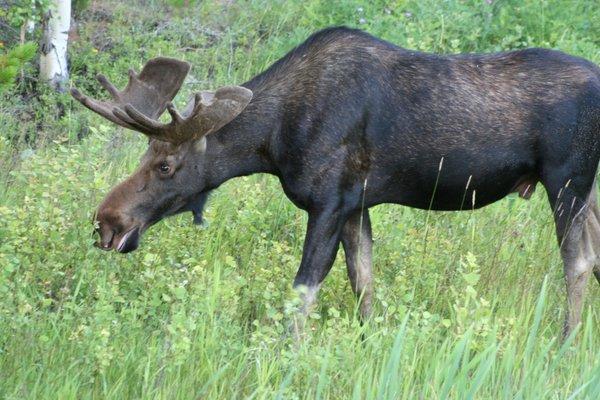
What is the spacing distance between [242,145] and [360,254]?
93 cm

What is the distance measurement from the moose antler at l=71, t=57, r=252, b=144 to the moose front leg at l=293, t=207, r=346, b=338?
2.46 feet

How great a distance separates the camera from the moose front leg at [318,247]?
7281 millimetres

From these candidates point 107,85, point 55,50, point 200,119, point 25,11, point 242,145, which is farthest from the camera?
point 55,50

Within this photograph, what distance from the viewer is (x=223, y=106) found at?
725 cm

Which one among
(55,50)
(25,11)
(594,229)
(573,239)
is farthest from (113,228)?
(55,50)

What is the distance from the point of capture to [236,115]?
7.36 metres

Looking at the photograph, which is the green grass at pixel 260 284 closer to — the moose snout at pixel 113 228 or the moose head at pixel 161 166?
the moose snout at pixel 113 228

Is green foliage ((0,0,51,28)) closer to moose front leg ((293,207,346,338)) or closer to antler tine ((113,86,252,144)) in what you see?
antler tine ((113,86,252,144))

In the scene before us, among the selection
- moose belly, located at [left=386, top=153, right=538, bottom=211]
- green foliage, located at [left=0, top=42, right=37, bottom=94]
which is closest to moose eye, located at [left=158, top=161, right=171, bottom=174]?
green foliage, located at [left=0, top=42, right=37, bottom=94]

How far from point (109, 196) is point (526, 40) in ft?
19.4

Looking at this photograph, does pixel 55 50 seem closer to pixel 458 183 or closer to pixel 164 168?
pixel 164 168

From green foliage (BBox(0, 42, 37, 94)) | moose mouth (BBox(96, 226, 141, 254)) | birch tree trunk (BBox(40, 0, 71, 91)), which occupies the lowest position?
birch tree trunk (BBox(40, 0, 71, 91))

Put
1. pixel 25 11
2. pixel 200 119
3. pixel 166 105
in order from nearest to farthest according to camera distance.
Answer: pixel 166 105
pixel 200 119
pixel 25 11

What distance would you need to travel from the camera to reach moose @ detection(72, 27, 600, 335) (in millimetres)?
7293
